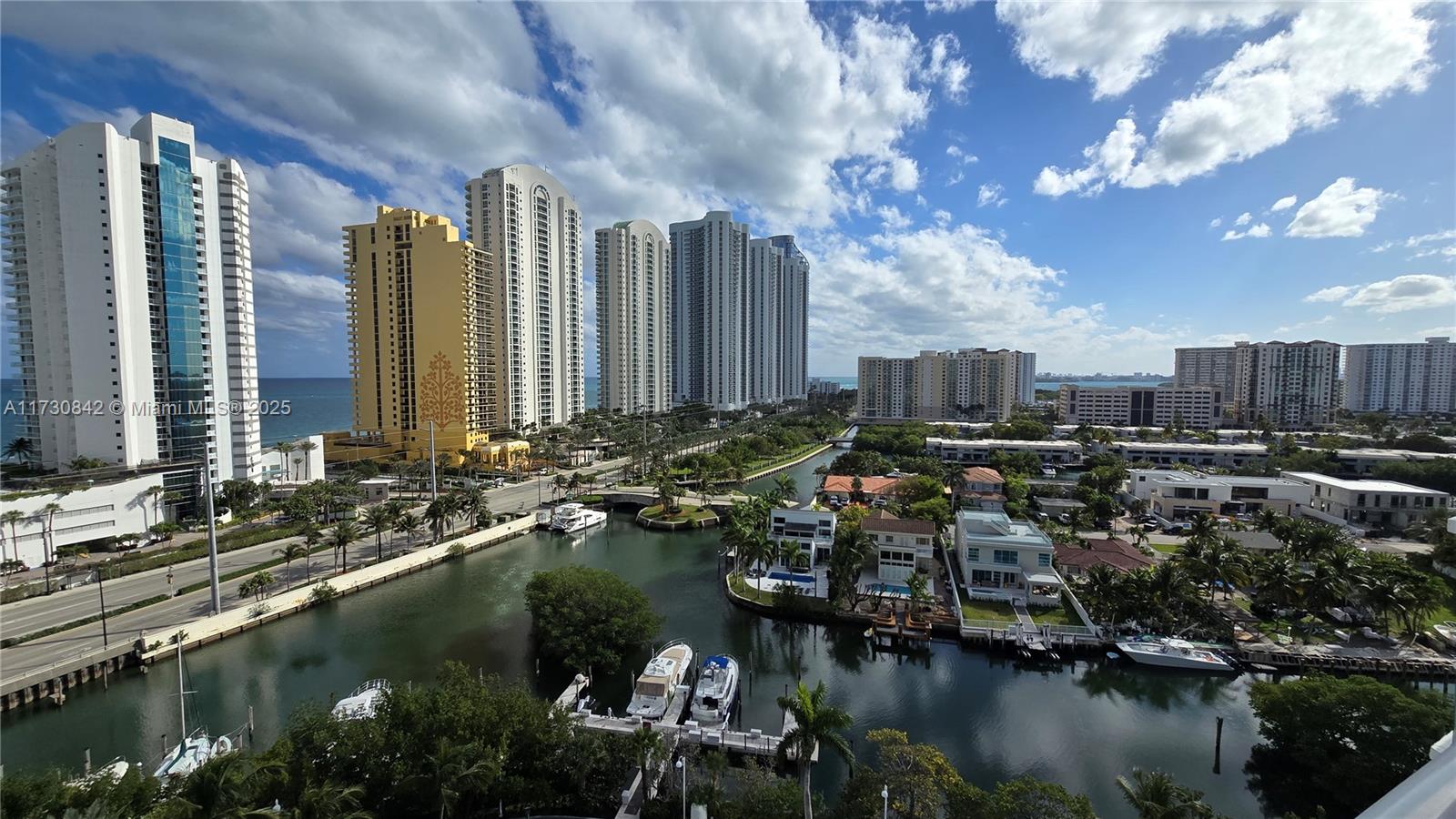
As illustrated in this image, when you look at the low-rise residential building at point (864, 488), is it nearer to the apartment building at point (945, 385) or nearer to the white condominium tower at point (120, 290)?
the white condominium tower at point (120, 290)

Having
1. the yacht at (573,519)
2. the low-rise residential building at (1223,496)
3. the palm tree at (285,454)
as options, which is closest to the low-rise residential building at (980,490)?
the low-rise residential building at (1223,496)

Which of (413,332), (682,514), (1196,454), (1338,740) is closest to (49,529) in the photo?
(413,332)

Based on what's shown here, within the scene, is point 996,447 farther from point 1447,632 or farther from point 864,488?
point 1447,632

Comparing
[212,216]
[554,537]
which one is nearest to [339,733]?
[554,537]

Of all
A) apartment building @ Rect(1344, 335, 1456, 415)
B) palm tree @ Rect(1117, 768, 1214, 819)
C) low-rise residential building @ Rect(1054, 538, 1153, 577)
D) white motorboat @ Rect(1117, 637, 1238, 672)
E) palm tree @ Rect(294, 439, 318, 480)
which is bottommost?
white motorboat @ Rect(1117, 637, 1238, 672)

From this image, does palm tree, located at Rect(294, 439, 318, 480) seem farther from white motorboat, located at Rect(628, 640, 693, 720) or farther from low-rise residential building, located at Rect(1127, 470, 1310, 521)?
low-rise residential building, located at Rect(1127, 470, 1310, 521)

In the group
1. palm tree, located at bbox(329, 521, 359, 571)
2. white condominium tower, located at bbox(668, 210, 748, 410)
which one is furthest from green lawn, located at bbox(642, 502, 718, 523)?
white condominium tower, located at bbox(668, 210, 748, 410)
